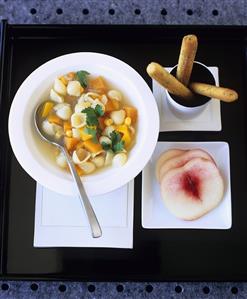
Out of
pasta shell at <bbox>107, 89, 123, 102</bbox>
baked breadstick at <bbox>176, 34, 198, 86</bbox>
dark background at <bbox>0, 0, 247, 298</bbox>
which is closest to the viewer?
baked breadstick at <bbox>176, 34, 198, 86</bbox>

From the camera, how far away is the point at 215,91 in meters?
0.81

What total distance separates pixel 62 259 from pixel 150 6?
0.53 meters

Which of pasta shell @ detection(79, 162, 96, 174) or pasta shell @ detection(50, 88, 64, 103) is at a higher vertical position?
pasta shell @ detection(50, 88, 64, 103)

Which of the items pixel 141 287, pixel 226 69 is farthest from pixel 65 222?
pixel 226 69

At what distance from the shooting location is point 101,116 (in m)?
0.86

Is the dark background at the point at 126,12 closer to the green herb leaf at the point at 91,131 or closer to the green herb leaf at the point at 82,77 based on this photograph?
the green herb leaf at the point at 82,77

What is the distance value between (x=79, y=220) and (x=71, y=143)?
149 mm

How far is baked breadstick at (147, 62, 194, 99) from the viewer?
786 millimetres

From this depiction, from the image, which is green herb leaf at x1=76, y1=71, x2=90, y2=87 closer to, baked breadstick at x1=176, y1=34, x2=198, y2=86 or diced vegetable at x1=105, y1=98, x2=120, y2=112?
diced vegetable at x1=105, y1=98, x2=120, y2=112

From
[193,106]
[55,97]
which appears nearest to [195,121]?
[193,106]

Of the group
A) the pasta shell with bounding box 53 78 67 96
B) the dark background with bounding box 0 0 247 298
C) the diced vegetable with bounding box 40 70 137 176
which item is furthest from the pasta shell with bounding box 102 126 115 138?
the dark background with bounding box 0 0 247 298

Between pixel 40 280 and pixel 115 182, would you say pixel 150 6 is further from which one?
pixel 40 280

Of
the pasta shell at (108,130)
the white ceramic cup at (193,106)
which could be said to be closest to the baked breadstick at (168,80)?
the white ceramic cup at (193,106)

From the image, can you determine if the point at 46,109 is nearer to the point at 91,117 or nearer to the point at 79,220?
the point at 91,117
